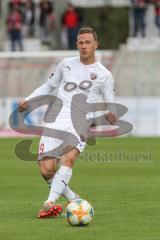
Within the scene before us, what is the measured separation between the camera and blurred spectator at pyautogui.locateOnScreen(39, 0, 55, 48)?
38438 mm

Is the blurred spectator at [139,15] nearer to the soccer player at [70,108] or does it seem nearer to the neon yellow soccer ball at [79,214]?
the soccer player at [70,108]

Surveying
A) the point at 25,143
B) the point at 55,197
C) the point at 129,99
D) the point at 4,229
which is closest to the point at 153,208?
the point at 55,197

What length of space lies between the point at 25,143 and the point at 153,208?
9.53 m

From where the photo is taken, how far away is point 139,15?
37062mm

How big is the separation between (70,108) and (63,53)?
21.1 m

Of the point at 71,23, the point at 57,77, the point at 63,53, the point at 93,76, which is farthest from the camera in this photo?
the point at 71,23

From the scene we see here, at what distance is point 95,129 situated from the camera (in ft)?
100

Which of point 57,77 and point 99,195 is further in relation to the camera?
point 99,195

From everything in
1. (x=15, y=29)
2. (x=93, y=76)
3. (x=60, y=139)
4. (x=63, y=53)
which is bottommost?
(x=63, y=53)

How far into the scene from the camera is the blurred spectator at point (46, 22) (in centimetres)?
3844

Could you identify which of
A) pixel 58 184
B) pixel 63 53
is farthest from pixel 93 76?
pixel 63 53

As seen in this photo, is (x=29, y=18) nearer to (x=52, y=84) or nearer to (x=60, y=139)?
(x=52, y=84)

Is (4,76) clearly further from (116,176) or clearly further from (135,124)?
(116,176)

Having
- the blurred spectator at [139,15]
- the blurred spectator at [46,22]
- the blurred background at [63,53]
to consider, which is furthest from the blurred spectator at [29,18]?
the blurred spectator at [139,15]
